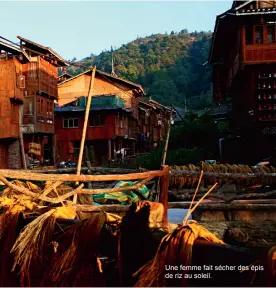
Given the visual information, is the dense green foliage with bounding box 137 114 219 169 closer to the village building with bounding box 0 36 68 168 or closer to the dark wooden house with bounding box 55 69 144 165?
the dark wooden house with bounding box 55 69 144 165

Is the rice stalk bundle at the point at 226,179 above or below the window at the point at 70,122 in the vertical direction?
below

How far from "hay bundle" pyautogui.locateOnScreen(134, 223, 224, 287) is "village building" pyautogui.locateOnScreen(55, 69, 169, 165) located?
3144 cm

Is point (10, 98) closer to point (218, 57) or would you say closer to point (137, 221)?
point (218, 57)

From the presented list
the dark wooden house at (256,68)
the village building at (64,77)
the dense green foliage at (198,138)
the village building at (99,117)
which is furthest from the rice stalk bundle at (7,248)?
the village building at (64,77)

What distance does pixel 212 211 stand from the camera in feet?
26.2

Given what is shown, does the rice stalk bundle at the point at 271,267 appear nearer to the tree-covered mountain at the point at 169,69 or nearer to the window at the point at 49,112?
the window at the point at 49,112

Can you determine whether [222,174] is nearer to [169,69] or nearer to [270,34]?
[270,34]

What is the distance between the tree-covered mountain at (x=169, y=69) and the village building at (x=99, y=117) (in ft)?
107

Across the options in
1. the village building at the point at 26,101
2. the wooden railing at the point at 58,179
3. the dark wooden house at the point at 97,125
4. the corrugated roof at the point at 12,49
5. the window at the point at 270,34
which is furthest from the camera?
the dark wooden house at the point at 97,125

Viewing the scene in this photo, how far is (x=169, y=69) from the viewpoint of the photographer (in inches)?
3718

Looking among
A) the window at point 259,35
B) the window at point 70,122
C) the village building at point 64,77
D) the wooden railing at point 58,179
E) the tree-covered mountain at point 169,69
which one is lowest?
the wooden railing at point 58,179

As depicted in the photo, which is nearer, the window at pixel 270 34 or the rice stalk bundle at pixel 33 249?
the rice stalk bundle at pixel 33 249

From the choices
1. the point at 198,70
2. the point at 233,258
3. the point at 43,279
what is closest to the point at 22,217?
Result: the point at 43,279

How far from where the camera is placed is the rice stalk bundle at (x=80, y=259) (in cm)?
237
